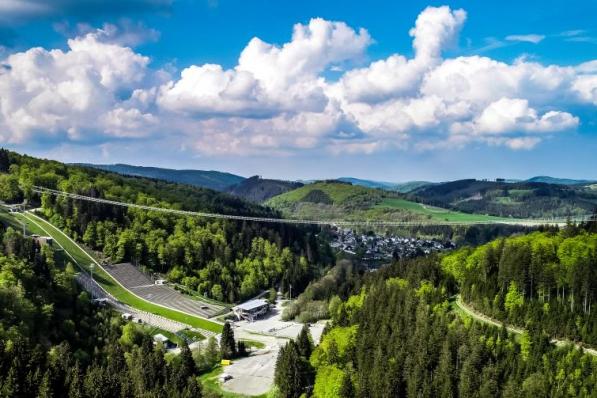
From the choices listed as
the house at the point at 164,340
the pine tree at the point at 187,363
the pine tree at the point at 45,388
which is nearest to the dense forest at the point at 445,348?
the pine tree at the point at 187,363

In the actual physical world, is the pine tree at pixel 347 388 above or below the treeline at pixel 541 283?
below

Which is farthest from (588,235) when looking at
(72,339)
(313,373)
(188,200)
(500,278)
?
(188,200)

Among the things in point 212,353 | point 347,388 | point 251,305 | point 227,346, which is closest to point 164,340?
point 212,353

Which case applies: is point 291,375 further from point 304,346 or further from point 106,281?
point 106,281

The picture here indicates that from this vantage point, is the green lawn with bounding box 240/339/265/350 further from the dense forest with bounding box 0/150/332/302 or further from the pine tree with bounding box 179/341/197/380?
the dense forest with bounding box 0/150/332/302

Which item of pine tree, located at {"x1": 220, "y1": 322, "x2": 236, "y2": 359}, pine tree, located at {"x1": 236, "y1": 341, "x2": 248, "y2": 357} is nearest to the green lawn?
pine tree, located at {"x1": 236, "y1": 341, "x2": 248, "y2": 357}

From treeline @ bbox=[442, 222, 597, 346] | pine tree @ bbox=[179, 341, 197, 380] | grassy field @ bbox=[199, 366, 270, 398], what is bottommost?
grassy field @ bbox=[199, 366, 270, 398]

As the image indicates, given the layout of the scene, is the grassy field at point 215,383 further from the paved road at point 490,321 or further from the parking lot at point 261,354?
the paved road at point 490,321
